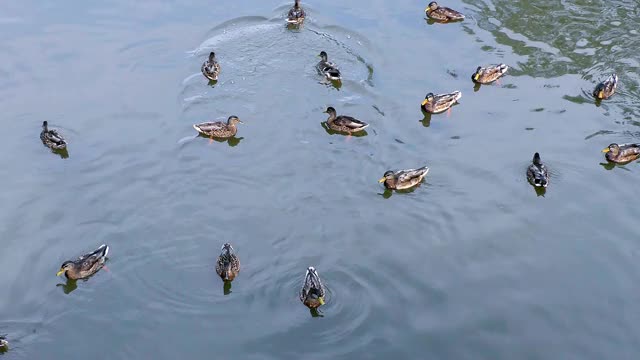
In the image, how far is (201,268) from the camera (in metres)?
12.9

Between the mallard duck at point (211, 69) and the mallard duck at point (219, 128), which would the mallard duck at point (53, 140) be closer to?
the mallard duck at point (219, 128)

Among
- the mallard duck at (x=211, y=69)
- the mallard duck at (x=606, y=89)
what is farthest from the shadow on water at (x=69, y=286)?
the mallard duck at (x=606, y=89)

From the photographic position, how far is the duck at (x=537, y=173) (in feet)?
47.4

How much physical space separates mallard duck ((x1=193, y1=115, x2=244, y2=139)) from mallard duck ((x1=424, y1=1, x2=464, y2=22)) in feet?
22.2

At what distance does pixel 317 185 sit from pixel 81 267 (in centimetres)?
445

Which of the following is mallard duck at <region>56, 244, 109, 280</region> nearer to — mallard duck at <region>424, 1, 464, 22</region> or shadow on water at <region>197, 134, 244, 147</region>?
shadow on water at <region>197, 134, 244, 147</region>

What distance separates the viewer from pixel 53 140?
15.3m

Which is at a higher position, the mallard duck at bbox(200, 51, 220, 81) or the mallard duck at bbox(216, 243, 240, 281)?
the mallard duck at bbox(200, 51, 220, 81)

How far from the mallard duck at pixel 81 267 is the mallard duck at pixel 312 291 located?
134 inches

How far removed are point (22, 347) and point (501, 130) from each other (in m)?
9.87

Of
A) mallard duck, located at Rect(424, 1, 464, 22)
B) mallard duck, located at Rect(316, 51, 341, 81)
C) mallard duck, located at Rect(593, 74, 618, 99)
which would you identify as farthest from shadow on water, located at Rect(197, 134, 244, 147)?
mallard duck, located at Rect(593, 74, 618, 99)

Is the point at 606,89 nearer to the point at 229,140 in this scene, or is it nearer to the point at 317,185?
the point at 317,185

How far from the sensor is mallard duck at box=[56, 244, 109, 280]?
12.5 m

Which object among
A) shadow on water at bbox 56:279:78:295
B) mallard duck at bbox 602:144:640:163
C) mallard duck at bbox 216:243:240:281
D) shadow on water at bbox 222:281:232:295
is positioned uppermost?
mallard duck at bbox 602:144:640:163
